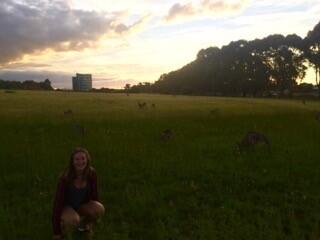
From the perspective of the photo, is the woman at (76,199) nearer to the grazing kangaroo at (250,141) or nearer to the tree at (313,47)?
the grazing kangaroo at (250,141)

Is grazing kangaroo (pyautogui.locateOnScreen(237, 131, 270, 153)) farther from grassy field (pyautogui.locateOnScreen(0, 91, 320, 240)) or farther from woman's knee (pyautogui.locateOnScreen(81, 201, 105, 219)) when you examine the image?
woman's knee (pyautogui.locateOnScreen(81, 201, 105, 219))

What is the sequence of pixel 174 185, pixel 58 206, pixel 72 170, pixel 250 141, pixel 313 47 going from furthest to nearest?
pixel 313 47 → pixel 250 141 → pixel 174 185 → pixel 72 170 → pixel 58 206

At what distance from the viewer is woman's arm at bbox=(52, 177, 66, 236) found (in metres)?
8.29

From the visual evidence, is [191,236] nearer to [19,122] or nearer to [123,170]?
[123,170]

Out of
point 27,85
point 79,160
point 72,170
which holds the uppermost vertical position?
point 79,160

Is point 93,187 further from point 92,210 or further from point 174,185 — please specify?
point 174,185

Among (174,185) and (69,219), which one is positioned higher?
(69,219)

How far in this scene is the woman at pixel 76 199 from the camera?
8.33 m

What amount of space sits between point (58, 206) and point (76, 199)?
379mm

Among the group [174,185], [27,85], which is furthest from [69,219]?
[27,85]

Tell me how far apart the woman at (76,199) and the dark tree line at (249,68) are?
293 ft

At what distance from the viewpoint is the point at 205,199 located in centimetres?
1085

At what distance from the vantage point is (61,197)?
27.9ft

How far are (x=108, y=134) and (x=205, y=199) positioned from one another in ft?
35.1
